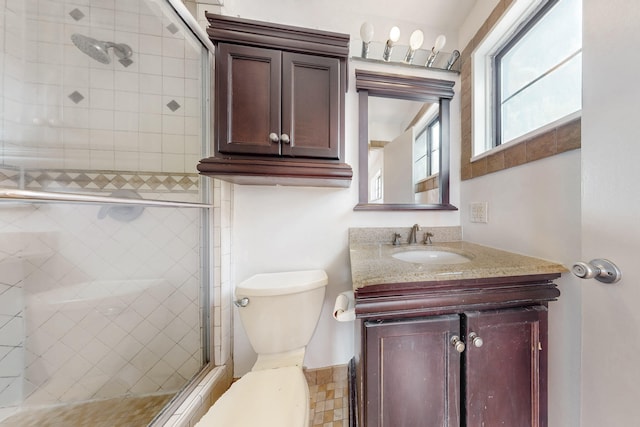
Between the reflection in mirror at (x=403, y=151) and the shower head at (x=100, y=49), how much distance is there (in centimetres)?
141

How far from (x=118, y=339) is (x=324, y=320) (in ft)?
3.75

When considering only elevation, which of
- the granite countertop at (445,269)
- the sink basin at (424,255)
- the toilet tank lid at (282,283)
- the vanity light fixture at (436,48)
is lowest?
the toilet tank lid at (282,283)

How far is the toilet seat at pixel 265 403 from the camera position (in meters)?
0.68

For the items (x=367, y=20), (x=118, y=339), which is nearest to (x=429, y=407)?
(x=118, y=339)

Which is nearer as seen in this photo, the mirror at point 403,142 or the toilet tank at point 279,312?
the toilet tank at point 279,312

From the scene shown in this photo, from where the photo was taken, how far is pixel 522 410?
0.68 m

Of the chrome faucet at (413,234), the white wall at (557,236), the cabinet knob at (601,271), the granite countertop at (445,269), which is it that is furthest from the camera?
the chrome faucet at (413,234)

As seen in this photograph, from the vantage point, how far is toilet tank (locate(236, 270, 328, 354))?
3.10 feet

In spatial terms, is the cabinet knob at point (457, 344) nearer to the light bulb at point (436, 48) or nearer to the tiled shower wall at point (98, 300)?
the tiled shower wall at point (98, 300)

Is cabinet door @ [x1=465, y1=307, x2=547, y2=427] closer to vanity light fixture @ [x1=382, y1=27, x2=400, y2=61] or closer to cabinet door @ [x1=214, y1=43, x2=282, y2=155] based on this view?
cabinet door @ [x1=214, y1=43, x2=282, y2=155]

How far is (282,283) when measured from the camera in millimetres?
997

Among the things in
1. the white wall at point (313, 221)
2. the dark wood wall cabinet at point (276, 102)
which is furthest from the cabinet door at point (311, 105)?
the white wall at point (313, 221)

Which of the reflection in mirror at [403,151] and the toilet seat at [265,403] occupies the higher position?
the reflection in mirror at [403,151]

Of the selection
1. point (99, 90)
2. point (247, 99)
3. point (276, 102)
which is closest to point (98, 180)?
point (99, 90)
